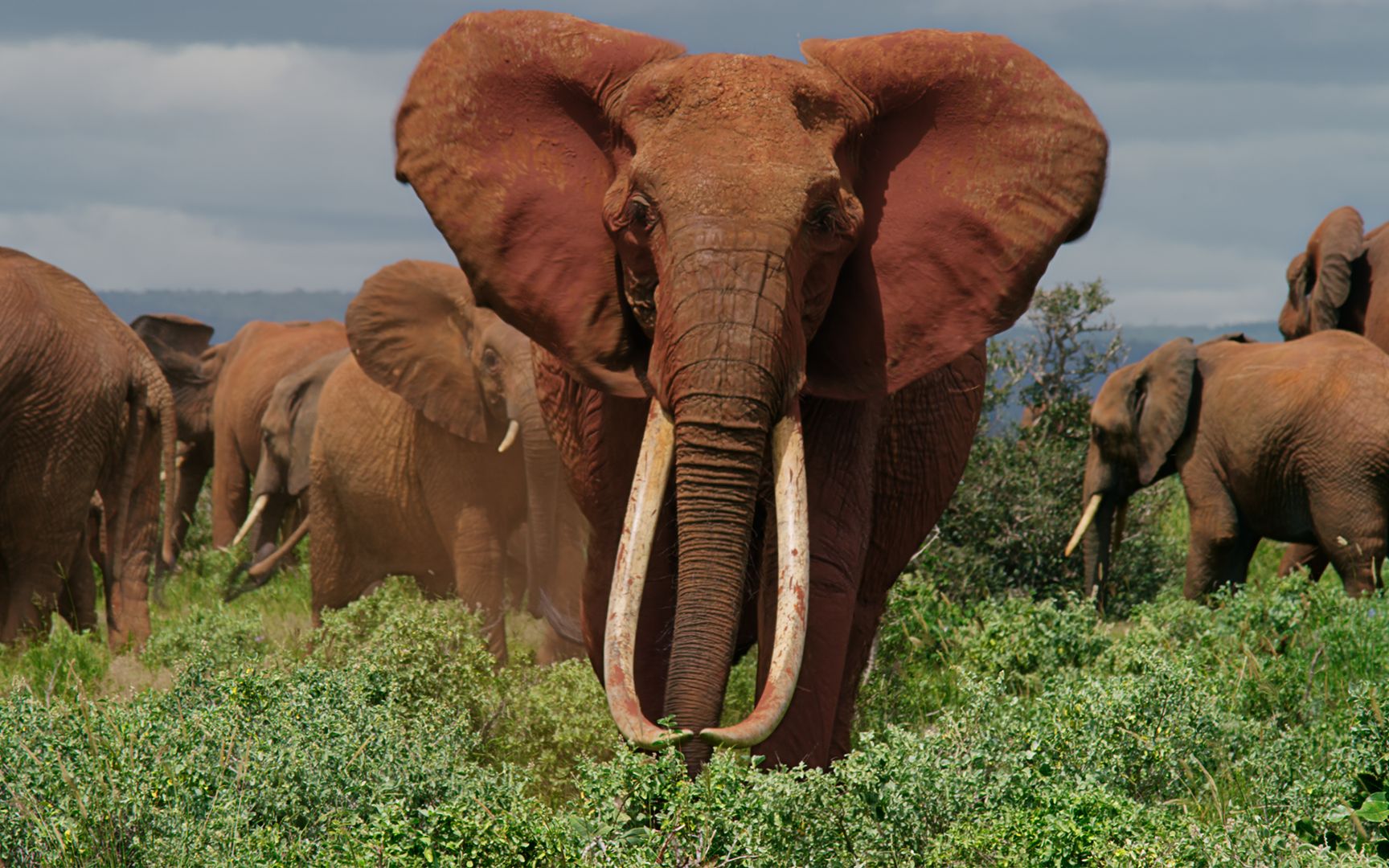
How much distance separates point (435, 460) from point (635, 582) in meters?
5.80

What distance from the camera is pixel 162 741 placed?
460 cm

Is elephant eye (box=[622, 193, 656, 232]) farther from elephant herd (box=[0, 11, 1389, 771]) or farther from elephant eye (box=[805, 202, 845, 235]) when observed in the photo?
elephant eye (box=[805, 202, 845, 235])

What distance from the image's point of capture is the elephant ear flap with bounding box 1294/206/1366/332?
14.2 meters

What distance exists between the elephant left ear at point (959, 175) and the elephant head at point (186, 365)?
1492 centimetres

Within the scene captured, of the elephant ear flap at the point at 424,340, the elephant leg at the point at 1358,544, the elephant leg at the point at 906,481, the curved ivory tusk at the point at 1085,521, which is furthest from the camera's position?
the curved ivory tusk at the point at 1085,521

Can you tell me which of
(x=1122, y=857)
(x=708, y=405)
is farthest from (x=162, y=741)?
(x=1122, y=857)

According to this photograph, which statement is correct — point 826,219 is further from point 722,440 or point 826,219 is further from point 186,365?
point 186,365

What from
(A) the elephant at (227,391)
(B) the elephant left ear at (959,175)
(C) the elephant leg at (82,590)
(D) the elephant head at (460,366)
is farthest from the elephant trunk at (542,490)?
(A) the elephant at (227,391)

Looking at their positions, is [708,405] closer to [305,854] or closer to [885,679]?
[305,854]

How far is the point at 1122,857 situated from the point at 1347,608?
4.70m

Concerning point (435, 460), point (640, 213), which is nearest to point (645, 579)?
point (640, 213)

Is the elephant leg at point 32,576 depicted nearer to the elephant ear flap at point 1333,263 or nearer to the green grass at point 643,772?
the green grass at point 643,772

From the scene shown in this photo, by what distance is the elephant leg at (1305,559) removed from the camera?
13.1 metres

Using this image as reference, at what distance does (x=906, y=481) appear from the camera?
5.77m
